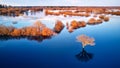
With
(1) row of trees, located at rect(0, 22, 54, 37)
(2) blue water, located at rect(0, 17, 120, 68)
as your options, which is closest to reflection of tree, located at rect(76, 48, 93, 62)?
(2) blue water, located at rect(0, 17, 120, 68)

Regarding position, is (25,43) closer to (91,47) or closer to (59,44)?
(59,44)

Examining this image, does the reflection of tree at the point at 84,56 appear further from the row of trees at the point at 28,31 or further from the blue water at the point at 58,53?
the row of trees at the point at 28,31

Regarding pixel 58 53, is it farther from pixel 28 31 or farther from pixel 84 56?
pixel 28 31

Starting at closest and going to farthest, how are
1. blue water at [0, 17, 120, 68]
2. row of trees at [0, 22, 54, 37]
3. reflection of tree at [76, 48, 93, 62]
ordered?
blue water at [0, 17, 120, 68]
reflection of tree at [76, 48, 93, 62]
row of trees at [0, 22, 54, 37]

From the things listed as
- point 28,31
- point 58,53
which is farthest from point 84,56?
point 28,31

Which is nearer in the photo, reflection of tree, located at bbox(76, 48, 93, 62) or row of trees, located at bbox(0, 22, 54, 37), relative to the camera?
reflection of tree, located at bbox(76, 48, 93, 62)

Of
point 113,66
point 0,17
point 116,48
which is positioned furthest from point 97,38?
point 0,17

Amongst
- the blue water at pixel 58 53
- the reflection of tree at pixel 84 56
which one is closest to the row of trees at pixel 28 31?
the blue water at pixel 58 53

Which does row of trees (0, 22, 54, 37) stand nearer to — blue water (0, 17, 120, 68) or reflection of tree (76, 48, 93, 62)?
blue water (0, 17, 120, 68)
